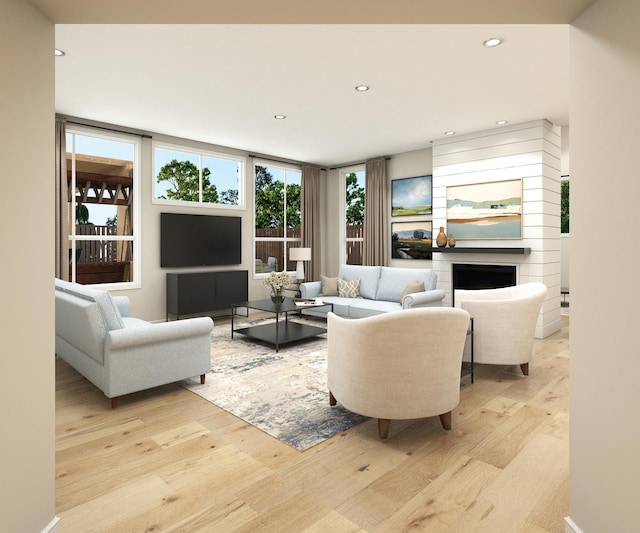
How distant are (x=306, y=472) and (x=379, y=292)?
4197 millimetres

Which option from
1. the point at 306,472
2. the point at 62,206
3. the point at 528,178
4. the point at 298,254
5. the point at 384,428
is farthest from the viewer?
the point at 298,254

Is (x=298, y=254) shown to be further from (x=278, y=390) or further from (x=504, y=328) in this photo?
(x=504, y=328)

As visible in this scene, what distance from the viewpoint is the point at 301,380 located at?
359 cm

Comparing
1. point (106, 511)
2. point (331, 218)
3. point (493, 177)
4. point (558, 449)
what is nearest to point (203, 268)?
point (331, 218)

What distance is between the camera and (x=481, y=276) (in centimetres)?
580

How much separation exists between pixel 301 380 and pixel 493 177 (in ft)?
12.5

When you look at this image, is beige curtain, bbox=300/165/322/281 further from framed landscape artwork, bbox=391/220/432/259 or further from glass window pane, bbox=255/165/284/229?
framed landscape artwork, bbox=391/220/432/259

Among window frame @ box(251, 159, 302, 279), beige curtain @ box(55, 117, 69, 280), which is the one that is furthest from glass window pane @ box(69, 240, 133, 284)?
window frame @ box(251, 159, 302, 279)
